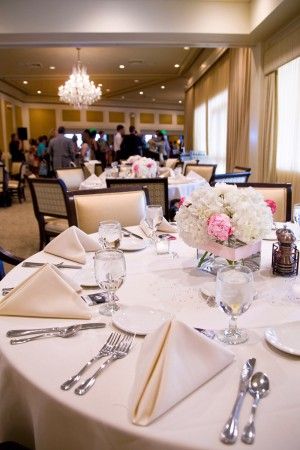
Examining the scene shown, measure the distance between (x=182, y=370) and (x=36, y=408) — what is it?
0.31m

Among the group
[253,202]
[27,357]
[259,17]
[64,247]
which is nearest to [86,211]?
[64,247]

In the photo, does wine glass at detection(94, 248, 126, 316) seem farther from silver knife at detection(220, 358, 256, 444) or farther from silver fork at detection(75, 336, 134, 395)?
silver knife at detection(220, 358, 256, 444)

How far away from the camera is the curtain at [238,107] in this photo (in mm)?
6398

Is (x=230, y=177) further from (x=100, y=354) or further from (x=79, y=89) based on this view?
(x=79, y=89)

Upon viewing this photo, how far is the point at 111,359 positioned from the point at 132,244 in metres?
0.91

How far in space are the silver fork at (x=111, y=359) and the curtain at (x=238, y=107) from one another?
5747mm

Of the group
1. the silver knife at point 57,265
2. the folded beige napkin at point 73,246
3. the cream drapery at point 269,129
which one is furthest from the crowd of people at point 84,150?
the silver knife at point 57,265

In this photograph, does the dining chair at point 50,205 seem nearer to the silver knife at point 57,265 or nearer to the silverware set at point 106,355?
the silver knife at point 57,265

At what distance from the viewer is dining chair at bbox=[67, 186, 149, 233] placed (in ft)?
7.43

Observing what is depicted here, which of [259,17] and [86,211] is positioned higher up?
[259,17]

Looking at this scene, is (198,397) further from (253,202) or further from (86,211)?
(86,211)

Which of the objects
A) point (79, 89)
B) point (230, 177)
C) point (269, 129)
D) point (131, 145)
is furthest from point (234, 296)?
point (79, 89)

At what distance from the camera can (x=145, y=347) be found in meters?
0.82

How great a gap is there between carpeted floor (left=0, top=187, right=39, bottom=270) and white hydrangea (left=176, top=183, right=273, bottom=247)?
121 inches
